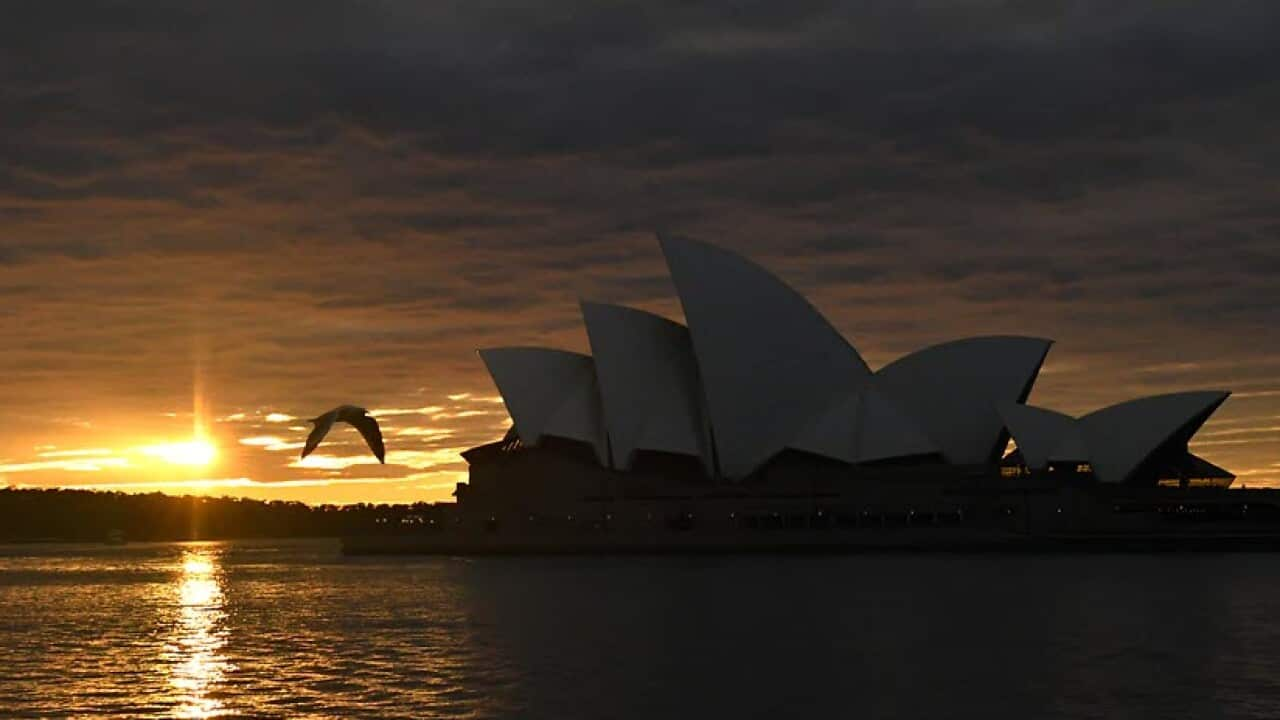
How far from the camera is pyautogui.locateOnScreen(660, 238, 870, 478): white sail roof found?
320ft

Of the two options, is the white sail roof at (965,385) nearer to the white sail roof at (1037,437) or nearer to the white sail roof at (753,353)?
the white sail roof at (1037,437)

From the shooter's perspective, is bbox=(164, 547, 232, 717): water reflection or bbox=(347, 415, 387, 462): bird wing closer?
bbox=(164, 547, 232, 717): water reflection

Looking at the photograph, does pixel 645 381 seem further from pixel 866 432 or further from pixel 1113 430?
pixel 1113 430

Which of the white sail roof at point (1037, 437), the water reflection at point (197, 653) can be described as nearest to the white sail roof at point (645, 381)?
the white sail roof at point (1037, 437)

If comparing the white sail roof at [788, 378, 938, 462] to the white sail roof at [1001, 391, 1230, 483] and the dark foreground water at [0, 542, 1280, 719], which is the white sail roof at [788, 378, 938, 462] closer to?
the white sail roof at [1001, 391, 1230, 483]

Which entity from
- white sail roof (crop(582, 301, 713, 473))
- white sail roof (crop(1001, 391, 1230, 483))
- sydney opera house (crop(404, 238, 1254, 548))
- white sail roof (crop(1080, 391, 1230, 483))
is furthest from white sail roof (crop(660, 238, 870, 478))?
white sail roof (crop(1080, 391, 1230, 483))

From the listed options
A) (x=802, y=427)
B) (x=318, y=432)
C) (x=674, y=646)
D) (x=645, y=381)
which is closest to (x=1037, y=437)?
(x=802, y=427)

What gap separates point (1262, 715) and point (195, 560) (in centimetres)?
12439

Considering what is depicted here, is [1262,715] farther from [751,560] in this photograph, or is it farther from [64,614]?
[751,560]

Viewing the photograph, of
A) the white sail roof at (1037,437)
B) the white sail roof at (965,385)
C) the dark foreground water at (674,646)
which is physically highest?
the white sail roof at (965,385)

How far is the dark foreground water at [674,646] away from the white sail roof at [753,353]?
2003 centimetres

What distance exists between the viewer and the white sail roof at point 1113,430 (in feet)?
328

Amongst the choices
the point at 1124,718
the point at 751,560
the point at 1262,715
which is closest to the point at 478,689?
the point at 1124,718

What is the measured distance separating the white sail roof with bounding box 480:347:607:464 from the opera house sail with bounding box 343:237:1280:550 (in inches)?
4.4
